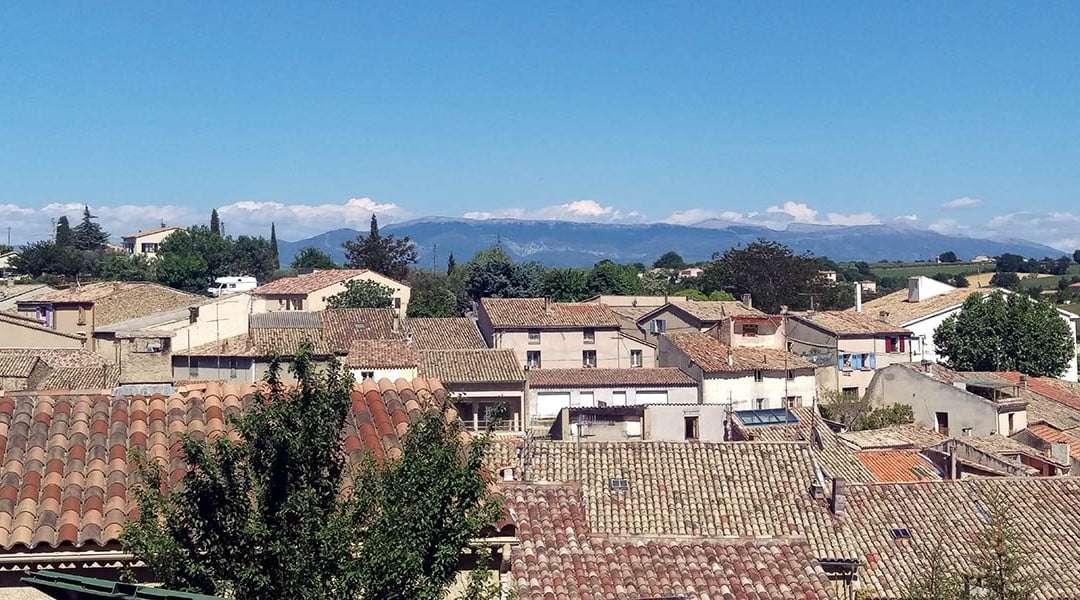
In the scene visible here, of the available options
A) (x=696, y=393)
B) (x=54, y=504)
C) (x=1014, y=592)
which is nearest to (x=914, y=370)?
(x=696, y=393)

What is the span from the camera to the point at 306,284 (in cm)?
6750

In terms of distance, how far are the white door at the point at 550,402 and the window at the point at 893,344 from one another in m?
17.8

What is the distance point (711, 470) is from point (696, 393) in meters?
23.0

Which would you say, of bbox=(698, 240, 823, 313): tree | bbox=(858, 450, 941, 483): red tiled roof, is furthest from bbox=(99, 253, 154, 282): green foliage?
bbox=(858, 450, 941, 483): red tiled roof

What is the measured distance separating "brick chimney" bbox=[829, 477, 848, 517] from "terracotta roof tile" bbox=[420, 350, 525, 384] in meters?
20.9

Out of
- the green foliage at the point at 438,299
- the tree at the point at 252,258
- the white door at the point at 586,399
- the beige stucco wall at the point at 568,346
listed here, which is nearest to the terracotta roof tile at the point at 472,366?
the white door at the point at 586,399

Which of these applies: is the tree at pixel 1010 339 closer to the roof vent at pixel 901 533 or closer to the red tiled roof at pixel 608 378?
the red tiled roof at pixel 608 378

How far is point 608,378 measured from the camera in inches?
1656

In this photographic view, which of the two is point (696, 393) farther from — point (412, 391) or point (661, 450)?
point (412, 391)

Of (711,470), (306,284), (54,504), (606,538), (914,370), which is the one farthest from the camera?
(306,284)

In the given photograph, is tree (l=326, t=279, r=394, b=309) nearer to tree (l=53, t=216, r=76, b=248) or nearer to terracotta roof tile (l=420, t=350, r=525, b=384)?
terracotta roof tile (l=420, t=350, r=525, b=384)

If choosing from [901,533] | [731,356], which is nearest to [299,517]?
[901,533]

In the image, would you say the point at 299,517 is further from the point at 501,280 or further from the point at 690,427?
the point at 501,280

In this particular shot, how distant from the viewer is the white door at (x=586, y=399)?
136 feet
